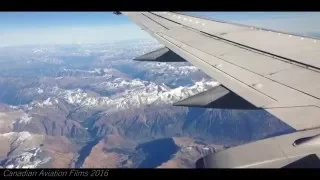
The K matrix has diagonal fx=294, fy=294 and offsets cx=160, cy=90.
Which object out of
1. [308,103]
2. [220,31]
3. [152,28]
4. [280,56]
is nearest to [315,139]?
[308,103]

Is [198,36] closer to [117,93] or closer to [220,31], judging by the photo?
[220,31]

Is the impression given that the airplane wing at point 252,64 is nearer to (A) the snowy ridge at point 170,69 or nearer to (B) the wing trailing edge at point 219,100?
(B) the wing trailing edge at point 219,100

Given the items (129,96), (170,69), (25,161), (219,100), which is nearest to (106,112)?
(129,96)
